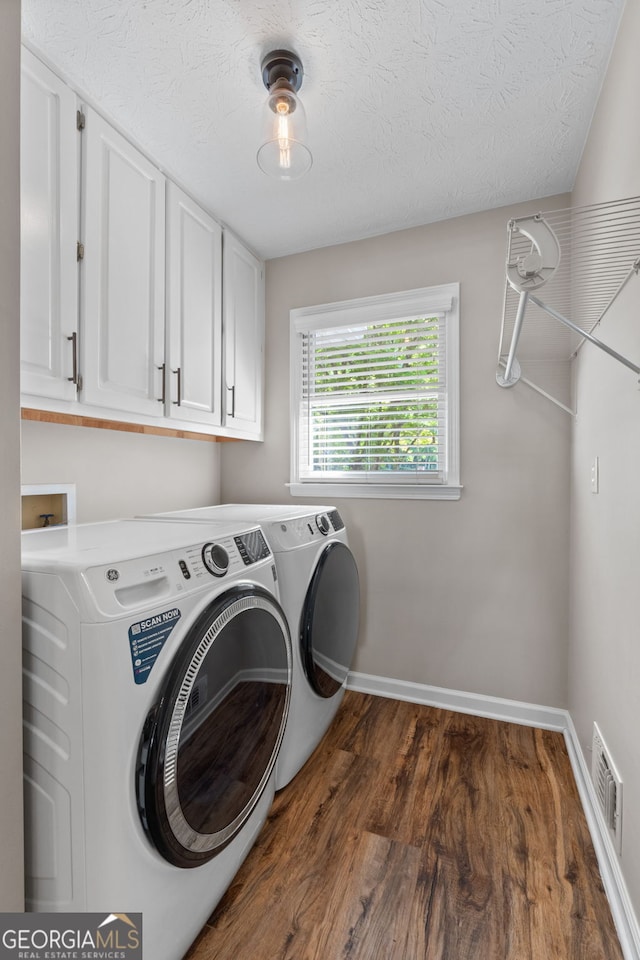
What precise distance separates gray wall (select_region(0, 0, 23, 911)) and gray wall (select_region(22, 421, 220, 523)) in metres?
0.82

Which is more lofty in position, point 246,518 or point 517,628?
point 246,518

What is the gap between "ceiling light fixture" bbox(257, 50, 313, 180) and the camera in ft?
4.31

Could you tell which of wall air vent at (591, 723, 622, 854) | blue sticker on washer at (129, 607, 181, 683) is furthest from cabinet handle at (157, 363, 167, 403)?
wall air vent at (591, 723, 622, 854)

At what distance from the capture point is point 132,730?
2.83 ft

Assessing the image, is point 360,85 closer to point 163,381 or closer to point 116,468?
point 163,381

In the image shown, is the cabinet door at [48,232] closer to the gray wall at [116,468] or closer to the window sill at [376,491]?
the gray wall at [116,468]

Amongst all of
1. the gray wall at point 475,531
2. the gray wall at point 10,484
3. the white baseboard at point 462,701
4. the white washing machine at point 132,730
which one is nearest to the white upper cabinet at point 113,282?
the gray wall at point 10,484

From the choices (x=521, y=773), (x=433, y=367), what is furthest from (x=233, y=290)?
(x=521, y=773)

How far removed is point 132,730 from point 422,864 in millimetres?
1046

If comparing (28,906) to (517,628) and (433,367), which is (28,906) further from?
(433,367)

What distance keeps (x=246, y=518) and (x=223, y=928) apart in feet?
3.71

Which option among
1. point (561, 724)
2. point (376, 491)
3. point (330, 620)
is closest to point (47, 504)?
point (330, 620)

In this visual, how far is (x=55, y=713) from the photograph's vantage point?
0.87 meters

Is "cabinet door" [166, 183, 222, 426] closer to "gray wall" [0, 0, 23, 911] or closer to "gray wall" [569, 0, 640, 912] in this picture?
"gray wall" [0, 0, 23, 911]
